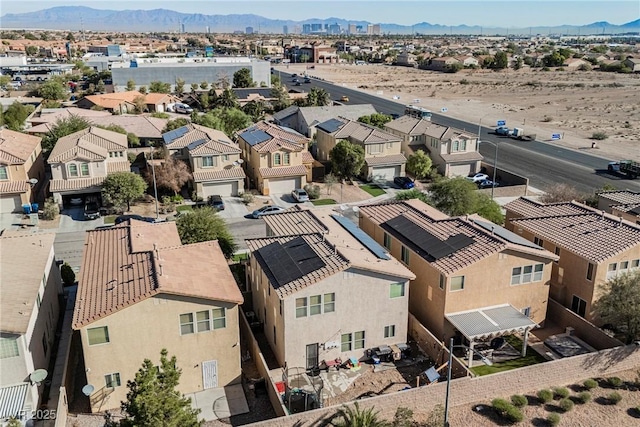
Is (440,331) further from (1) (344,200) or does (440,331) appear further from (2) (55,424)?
(1) (344,200)

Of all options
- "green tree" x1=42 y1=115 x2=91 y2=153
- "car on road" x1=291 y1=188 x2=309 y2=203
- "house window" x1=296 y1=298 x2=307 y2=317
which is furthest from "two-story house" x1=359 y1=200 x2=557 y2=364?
"green tree" x1=42 y1=115 x2=91 y2=153

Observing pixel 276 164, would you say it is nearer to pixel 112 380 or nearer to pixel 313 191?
pixel 313 191

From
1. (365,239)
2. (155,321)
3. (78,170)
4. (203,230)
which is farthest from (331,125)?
(155,321)

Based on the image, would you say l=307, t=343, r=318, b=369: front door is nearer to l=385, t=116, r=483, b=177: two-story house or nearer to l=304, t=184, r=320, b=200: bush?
l=304, t=184, r=320, b=200: bush

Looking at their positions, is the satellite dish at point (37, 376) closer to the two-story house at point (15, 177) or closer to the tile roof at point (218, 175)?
the tile roof at point (218, 175)

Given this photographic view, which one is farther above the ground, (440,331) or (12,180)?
(12,180)

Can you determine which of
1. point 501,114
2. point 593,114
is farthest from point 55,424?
point 593,114
